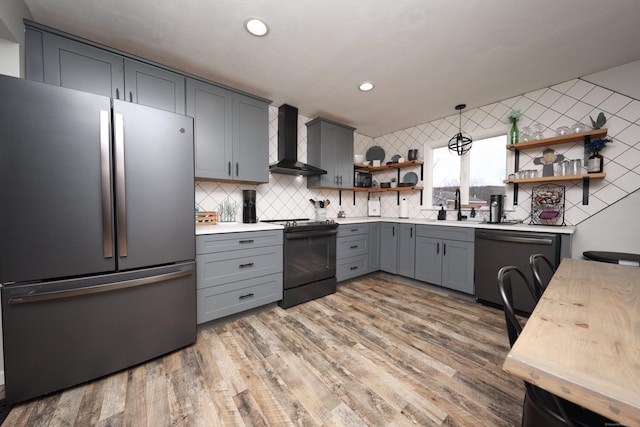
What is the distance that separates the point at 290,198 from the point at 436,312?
7.26 ft

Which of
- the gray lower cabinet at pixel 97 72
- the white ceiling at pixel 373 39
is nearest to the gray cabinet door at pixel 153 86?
the gray lower cabinet at pixel 97 72

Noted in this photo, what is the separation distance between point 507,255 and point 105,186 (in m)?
3.39

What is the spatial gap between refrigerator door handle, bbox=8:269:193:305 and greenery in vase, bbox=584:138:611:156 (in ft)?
12.5

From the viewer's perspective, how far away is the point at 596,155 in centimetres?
223

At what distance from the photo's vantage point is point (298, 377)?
4.88 ft

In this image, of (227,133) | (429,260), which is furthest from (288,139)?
(429,260)

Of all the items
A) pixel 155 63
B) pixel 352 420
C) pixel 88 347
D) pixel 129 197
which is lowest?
pixel 352 420

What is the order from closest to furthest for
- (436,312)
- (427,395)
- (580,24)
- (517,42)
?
1. (427,395)
2. (580,24)
3. (517,42)
4. (436,312)

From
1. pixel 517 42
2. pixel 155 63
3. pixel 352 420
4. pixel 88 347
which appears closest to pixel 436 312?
pixel 352 420

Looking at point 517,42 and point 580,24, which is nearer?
point 580,24

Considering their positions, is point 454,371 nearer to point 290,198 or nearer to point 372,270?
point 372,270

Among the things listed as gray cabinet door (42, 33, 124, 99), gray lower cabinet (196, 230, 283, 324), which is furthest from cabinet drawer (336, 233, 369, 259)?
gray cabinet door (42, 33, 124, 99)

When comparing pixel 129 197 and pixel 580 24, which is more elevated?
pixel 580 24

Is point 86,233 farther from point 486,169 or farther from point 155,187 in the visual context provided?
point 486,169
